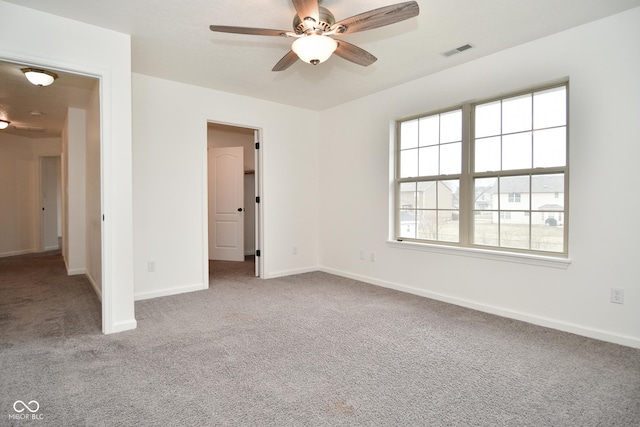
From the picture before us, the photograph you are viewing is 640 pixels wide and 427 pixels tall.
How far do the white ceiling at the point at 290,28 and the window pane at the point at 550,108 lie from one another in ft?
1.71

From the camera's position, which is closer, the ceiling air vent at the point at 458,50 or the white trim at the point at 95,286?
the ceiling air vent at the point at 458,50

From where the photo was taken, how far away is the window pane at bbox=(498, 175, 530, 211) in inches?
127

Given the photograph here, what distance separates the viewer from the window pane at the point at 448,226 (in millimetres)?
3784

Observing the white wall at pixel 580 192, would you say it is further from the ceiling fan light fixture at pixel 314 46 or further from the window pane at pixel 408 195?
the ceiling fan light fixture at pixel 314 46

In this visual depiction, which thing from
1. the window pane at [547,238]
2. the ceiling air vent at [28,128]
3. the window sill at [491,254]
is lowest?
the window sill at [491,254]

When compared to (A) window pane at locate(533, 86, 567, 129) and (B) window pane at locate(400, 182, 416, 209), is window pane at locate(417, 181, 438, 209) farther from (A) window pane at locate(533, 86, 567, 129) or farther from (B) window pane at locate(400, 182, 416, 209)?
(A) window pane at locate(533, 86, 567, 129)

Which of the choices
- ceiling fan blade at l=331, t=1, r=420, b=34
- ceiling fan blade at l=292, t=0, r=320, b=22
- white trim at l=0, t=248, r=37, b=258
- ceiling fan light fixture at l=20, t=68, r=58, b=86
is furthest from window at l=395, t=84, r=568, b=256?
white trim at l=0, t=248, r=37, b=258

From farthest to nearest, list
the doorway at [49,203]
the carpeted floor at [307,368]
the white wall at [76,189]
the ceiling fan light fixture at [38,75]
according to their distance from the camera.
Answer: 1. the doorway at [49,203]
2. the white wall at [76,189]
3. the ceiling fan light fixture at [38,75]
4. the carpeted floor at [307,368]

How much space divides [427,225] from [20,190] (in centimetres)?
844

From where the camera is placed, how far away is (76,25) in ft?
9.00

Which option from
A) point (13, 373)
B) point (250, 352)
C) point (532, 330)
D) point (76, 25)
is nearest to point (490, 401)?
point (532, 330)

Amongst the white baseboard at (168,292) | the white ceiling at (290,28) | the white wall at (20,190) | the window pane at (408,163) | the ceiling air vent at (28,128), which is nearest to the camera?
the white ceiling at (290,28)

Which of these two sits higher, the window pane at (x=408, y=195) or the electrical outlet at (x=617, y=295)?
the window pane at (x=408, y=195)

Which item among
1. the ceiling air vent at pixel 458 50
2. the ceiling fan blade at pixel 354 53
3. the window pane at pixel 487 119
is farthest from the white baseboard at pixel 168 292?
the ceiling air vent at pixel 458 50
